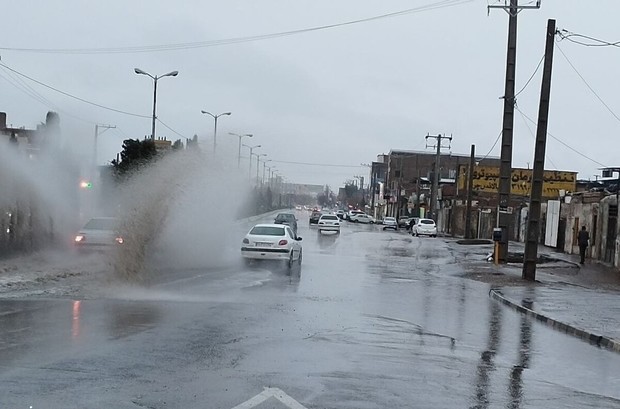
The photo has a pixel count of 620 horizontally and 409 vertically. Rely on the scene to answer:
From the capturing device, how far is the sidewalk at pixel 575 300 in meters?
16.3

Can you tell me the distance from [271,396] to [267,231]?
20153 mm

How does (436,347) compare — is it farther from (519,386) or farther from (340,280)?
(340,280)

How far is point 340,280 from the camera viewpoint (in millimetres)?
25484

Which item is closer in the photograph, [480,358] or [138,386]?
[138,386]

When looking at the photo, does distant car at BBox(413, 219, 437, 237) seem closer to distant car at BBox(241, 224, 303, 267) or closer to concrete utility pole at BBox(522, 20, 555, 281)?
concrete utility pole at BBox(522, 20, 555, 281)

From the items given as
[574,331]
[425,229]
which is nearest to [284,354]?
[574,331]

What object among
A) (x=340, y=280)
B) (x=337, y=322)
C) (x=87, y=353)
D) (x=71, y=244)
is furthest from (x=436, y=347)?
(x=71, y=244)

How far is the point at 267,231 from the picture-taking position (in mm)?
28719

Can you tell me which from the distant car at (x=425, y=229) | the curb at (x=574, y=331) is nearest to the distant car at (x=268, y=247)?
the curb at (x=574, y=331)

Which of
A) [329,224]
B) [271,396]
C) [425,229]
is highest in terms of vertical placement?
[271,396]

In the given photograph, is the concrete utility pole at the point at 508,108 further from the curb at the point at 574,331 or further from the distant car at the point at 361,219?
the distant car at the point at 361,219

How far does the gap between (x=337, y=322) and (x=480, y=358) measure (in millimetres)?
3575

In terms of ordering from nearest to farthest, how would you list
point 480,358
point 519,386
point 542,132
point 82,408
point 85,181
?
1. point 82,408
2. point 519,386
3. point 480,358
4. point 542,132
5. point 85,181

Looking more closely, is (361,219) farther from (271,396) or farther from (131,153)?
(271,396)
